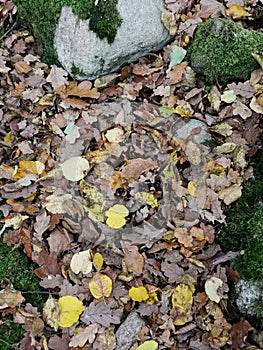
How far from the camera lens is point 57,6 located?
4176 millimetres

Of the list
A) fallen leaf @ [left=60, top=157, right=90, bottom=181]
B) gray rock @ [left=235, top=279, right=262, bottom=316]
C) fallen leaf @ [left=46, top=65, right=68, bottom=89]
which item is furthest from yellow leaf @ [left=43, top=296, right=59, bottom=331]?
fallen leaf @ [left=46, top=65, right=68, bottom=89]

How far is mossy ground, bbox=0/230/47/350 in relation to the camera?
3201 millimetres

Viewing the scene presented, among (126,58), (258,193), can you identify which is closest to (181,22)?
(126,58)

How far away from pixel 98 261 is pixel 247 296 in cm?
102

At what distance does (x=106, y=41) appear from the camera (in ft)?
13.6

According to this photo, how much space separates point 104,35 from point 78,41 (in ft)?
0.74

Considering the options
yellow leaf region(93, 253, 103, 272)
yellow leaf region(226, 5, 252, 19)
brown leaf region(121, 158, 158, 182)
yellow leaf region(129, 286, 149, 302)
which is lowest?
yellow leaf region(129, 286, 149, 302)

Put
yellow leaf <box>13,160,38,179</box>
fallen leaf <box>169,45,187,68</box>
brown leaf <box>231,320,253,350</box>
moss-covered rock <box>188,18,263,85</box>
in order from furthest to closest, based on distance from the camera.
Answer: fallen leaf <box>169,45,187,68</box> → moss-covered rock <box>188,18,263,85</box> → yellow leaf <box>13,160,38,179</box> → brown leaf <box>231,320,253,350</box>

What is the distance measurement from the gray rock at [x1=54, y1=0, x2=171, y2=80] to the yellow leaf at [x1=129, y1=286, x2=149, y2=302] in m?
1.92

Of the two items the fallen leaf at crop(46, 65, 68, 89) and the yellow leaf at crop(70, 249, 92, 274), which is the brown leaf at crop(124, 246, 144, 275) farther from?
the fallen leaf at crop(46, 65, 68, 89)

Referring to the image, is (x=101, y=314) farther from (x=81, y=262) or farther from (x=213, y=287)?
(x=213, y=287)

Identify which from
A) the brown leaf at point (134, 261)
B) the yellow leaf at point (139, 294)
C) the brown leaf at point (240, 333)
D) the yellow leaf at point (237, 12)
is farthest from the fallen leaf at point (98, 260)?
the yellow leaf at point (237, 12)

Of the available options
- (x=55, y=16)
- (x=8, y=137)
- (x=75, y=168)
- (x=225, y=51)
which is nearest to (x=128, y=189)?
(x=75, y=168)

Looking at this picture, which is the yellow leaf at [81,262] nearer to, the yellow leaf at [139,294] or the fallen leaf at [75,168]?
the yellow leaf at [139,294]
